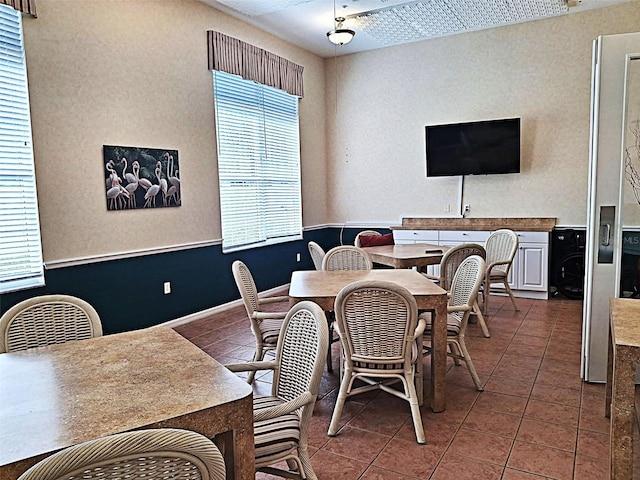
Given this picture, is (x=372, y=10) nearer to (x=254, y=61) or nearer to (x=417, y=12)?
(x=417, y=12)

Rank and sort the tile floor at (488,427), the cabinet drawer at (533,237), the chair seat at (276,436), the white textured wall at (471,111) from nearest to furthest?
the chair seat at (276,436) < the tile floor at (488,427) < the cabinet drawer at (533,237) < the white textured wall at (471,111)

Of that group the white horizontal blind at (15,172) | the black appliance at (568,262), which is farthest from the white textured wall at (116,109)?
the black appliance at (568,262)

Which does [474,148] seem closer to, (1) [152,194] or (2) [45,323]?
(1) [152,194]

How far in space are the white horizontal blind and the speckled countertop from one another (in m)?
4.39

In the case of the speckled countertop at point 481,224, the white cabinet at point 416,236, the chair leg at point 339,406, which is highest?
the speckled countertop at point 481,224

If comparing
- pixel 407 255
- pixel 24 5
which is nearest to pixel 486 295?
pixel 407 255

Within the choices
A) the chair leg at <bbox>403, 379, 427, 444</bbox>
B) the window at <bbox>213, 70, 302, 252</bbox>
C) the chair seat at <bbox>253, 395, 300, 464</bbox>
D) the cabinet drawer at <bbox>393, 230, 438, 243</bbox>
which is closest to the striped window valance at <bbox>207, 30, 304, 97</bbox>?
the window at <bbox>213, 70, 302, 252</bbox>

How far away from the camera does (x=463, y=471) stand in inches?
89.8

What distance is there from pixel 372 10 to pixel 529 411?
4555mm

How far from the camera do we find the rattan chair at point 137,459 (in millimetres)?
903

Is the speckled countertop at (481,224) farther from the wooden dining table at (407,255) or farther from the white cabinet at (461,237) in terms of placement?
the wooden dining table at (407,255)

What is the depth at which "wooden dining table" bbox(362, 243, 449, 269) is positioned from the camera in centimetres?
448

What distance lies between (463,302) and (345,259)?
1.24 metres

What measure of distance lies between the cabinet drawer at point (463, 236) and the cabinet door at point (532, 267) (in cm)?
47
